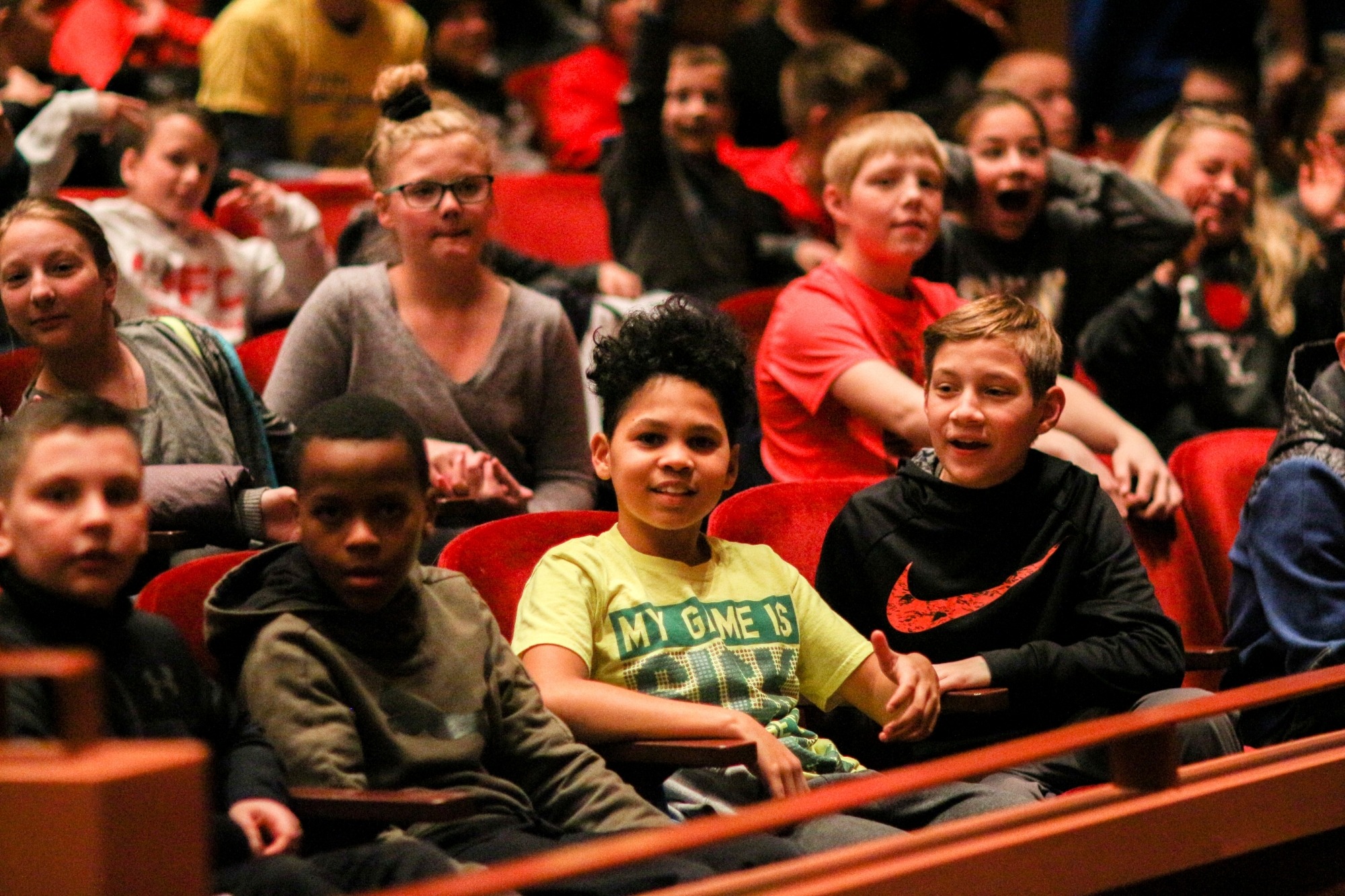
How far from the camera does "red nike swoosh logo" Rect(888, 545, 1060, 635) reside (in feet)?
6.39

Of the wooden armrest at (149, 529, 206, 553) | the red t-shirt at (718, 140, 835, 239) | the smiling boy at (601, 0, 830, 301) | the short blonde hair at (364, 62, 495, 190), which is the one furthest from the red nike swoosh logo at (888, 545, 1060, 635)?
the red t-shirt at (718, 140, 835, 239)

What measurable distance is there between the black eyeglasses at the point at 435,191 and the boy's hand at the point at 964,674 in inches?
40.3

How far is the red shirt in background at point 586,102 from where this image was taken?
165 inches

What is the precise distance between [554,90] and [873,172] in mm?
1905

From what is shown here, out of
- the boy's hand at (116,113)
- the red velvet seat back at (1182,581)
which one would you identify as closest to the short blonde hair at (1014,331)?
the red velvet seat back at (1182,581)

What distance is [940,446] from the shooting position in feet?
6.55

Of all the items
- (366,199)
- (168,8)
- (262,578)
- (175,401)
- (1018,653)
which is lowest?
(1018,653)

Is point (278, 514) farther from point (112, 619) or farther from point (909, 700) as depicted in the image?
point (909, 700)

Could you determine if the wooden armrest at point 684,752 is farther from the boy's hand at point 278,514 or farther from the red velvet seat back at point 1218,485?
the red velvet seat back at point 1218,485

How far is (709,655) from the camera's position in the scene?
1762 millimetres

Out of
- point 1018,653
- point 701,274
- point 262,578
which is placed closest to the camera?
point 262,578

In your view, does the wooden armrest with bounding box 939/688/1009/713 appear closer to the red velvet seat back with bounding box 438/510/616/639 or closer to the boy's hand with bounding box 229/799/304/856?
the red velvet seat back with bounding box 438/510/616/639

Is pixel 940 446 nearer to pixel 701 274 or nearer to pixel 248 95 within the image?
pixel 701 274

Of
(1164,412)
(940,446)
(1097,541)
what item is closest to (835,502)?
(940,446)
